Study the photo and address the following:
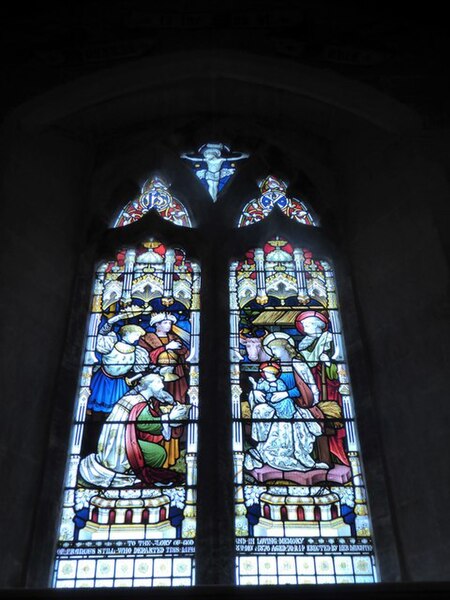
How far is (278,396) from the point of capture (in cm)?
562

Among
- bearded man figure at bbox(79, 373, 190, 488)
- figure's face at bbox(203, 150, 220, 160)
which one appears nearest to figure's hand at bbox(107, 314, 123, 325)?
bearded man figure at bbox(79, 373, 190, 488)

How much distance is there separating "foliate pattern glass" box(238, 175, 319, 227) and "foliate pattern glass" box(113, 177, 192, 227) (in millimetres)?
482

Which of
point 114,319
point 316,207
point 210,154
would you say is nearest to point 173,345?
point 114,319

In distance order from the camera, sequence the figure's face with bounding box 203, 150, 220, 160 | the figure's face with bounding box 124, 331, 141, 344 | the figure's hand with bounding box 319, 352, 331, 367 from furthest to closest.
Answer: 1. the figure's face with bounding box 203, 150, 220, 160
2. the figure's face with bounding box 124, 331, 141, 344
3. the figure's hand with bounding box 319, 352, 331, 367

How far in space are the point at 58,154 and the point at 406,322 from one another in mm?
3031

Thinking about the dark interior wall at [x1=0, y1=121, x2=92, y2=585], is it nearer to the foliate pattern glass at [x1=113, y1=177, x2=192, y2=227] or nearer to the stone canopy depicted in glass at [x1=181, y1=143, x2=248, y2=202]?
the foliate pattern glass at [x1=113, y1=177, x2=192, y2=227]

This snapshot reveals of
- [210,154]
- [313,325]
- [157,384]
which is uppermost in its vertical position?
[210,154]

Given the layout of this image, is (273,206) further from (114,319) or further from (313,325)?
(114,319)

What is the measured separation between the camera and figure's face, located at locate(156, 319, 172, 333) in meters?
6.07

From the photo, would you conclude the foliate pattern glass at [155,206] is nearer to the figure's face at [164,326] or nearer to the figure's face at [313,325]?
the figure's face at [164,326]

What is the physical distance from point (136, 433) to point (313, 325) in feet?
4.88

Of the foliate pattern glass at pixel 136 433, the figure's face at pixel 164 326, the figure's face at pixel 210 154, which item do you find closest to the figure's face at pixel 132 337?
the foliate pattern glass at pixel 136 433

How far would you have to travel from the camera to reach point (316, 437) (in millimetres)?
5406

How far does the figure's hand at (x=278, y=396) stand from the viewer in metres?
5.60
